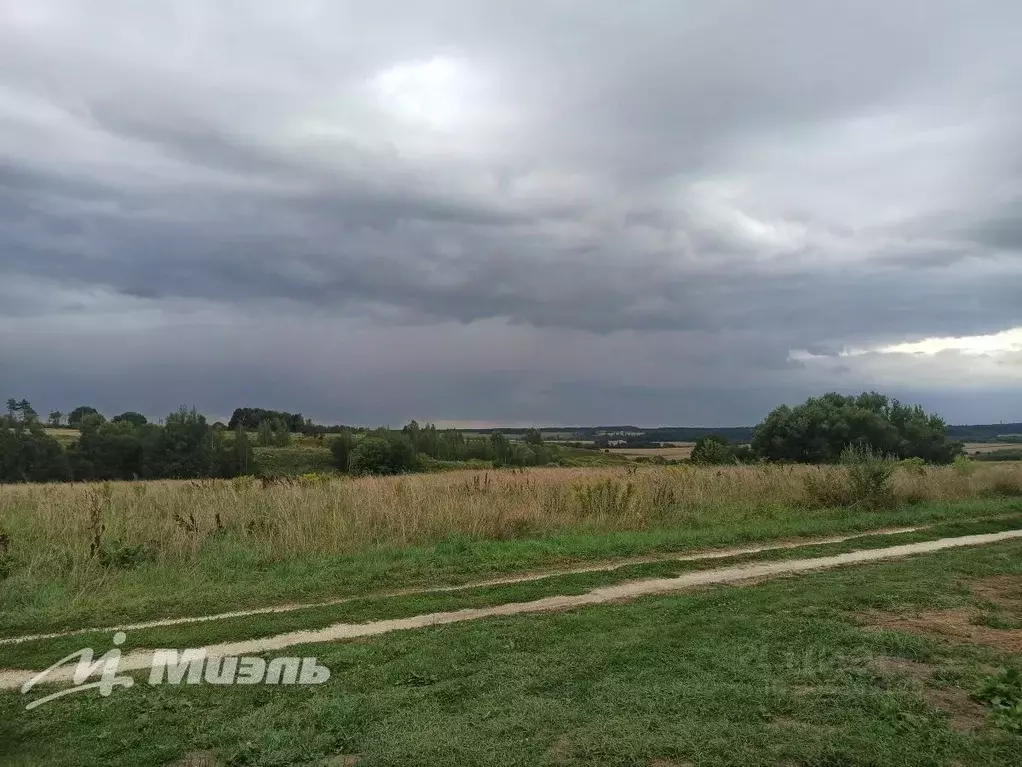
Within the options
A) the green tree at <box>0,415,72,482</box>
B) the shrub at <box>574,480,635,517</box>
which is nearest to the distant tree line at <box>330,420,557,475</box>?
the green tree at <box>0,415,72,482</box>

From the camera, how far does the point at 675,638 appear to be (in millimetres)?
6664

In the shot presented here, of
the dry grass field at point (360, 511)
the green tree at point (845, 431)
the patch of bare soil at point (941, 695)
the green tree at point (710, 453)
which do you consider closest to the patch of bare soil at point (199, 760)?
the patch of bare soil at point (941, 695)

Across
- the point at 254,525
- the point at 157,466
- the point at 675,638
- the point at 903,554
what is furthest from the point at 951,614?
the point at 157,466

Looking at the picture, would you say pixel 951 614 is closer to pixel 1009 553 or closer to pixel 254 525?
pixel 1009 553

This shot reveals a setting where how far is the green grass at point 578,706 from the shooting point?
13.9ft

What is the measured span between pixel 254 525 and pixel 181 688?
8.17 m

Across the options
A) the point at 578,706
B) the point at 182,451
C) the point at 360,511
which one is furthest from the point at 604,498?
the point at 182,451

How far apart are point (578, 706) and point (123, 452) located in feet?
193

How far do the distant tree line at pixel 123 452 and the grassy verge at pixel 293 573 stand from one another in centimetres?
4410

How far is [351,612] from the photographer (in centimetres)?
845

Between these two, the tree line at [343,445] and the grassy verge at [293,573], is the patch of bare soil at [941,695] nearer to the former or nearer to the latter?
the grassy verge at [293,573]

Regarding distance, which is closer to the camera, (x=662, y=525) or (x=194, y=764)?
(x=194, y=764)

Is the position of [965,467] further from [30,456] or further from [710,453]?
[30,456]

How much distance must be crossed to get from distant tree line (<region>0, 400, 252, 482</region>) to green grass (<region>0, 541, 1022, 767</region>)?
167ft
